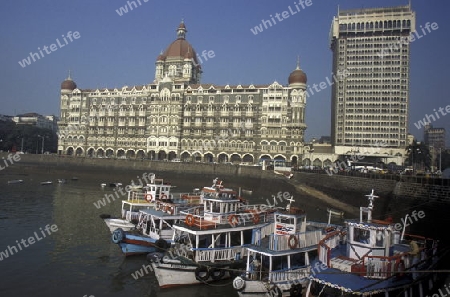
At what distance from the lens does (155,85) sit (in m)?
93.6

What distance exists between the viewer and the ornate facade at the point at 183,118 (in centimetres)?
8244

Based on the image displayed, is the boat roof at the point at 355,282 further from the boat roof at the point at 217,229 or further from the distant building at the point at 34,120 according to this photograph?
the distant building at the point at 34,120

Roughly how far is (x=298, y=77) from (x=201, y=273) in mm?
67779

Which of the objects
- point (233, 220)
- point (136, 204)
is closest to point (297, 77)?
point (136, 204)

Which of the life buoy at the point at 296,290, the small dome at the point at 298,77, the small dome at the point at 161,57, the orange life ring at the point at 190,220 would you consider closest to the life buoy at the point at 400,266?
the life buoy at the point at 296,290

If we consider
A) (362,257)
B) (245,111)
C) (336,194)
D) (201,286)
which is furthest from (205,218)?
(245,111)

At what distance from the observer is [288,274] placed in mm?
17844

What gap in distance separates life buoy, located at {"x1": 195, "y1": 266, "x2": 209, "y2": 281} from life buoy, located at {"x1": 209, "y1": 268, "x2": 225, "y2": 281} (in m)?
0.27

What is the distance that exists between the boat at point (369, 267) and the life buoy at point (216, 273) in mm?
5571

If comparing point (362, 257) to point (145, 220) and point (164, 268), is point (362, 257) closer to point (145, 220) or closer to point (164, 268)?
point (164, 268)

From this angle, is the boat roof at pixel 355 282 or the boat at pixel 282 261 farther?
the boat at pixel 282 261

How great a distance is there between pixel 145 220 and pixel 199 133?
61684 mm

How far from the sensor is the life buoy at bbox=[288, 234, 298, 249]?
1848cm

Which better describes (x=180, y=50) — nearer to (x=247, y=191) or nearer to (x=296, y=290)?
(x=247, y=191)
